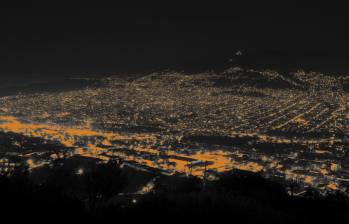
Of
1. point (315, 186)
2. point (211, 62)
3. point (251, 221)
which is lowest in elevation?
point (315, 186)

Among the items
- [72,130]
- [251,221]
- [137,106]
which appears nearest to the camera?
[251,221]

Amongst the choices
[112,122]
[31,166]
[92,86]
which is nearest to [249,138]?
[112,122]

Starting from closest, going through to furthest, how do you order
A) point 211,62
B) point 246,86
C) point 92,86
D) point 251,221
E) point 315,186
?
1. point 251,221
2. point 315,186
3. point 246,86
4. point 92,86
5. point 211,62

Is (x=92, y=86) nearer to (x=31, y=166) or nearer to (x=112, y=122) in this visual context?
(x=112, y=122)

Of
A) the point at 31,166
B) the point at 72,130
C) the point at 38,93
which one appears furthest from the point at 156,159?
the point at 38,93

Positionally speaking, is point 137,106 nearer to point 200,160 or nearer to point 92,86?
point 92,86

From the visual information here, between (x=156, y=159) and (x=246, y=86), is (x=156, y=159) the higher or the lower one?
the lower one

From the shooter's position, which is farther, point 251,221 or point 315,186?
point 315,186
